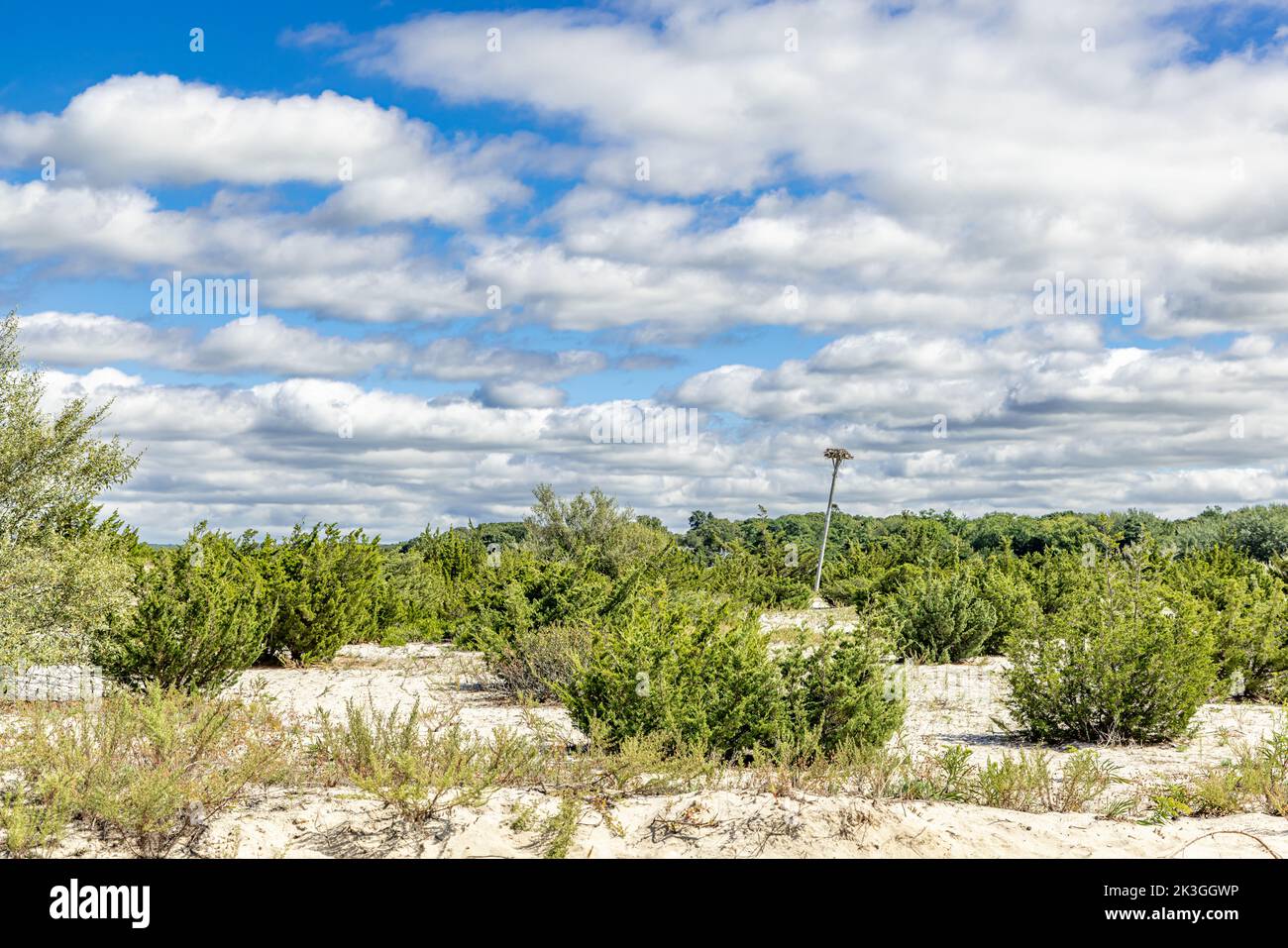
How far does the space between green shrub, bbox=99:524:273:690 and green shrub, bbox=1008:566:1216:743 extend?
9030mm

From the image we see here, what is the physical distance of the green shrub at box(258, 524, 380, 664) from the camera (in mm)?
15758

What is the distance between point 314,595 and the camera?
52.1ft

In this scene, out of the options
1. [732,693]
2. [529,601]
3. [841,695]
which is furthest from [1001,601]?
[732,693]

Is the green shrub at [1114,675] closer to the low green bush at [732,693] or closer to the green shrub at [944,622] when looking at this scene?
the low green bush at [732,693]

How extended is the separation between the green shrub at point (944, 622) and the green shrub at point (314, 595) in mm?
8248

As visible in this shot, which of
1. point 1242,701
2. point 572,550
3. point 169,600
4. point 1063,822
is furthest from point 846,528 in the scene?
point 1063,822

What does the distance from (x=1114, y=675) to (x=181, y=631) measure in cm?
1033

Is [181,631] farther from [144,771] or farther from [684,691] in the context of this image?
[684,691]

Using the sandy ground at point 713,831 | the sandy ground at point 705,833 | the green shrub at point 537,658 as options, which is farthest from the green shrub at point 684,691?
the green shrub at point 537,658

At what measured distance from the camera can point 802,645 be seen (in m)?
8.85

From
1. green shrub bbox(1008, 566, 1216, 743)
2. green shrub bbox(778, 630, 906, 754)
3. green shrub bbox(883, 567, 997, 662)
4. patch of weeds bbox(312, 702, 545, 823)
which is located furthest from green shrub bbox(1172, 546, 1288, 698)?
patch of weeds bbox(312, 702, 545, 823)

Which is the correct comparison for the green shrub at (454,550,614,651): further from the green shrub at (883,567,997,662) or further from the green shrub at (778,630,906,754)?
the green shrub at (778,630,906,754)

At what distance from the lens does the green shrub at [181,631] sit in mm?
12641
